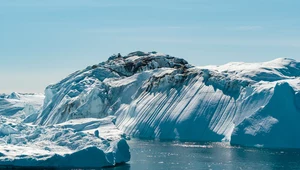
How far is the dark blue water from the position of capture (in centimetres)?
6844

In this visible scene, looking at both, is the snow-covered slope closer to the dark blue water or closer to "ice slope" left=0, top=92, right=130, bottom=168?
the dark blue water

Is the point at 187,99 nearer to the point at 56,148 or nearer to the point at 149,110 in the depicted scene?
the point at 149,110

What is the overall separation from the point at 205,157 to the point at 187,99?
Answer: 100.0ft

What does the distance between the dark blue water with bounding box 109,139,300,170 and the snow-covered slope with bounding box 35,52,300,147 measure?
4757mm

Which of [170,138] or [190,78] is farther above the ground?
[190,78]

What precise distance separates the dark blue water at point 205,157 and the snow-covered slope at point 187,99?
4757 millimetres

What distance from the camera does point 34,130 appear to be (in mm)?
71875

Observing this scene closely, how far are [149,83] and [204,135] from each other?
22.6m

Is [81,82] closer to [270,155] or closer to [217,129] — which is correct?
[217,129]

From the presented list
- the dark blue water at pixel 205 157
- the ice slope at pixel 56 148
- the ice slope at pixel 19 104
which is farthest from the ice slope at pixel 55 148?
the ice slope at pixel 19 104

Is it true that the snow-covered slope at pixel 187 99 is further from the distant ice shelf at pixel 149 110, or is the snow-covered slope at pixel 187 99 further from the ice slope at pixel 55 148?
the ice slope at pixel 55 148

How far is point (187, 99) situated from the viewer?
10575 centimetres

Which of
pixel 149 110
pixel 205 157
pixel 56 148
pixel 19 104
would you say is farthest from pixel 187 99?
pixel 19 104

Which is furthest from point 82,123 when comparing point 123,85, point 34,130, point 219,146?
point 123,85
